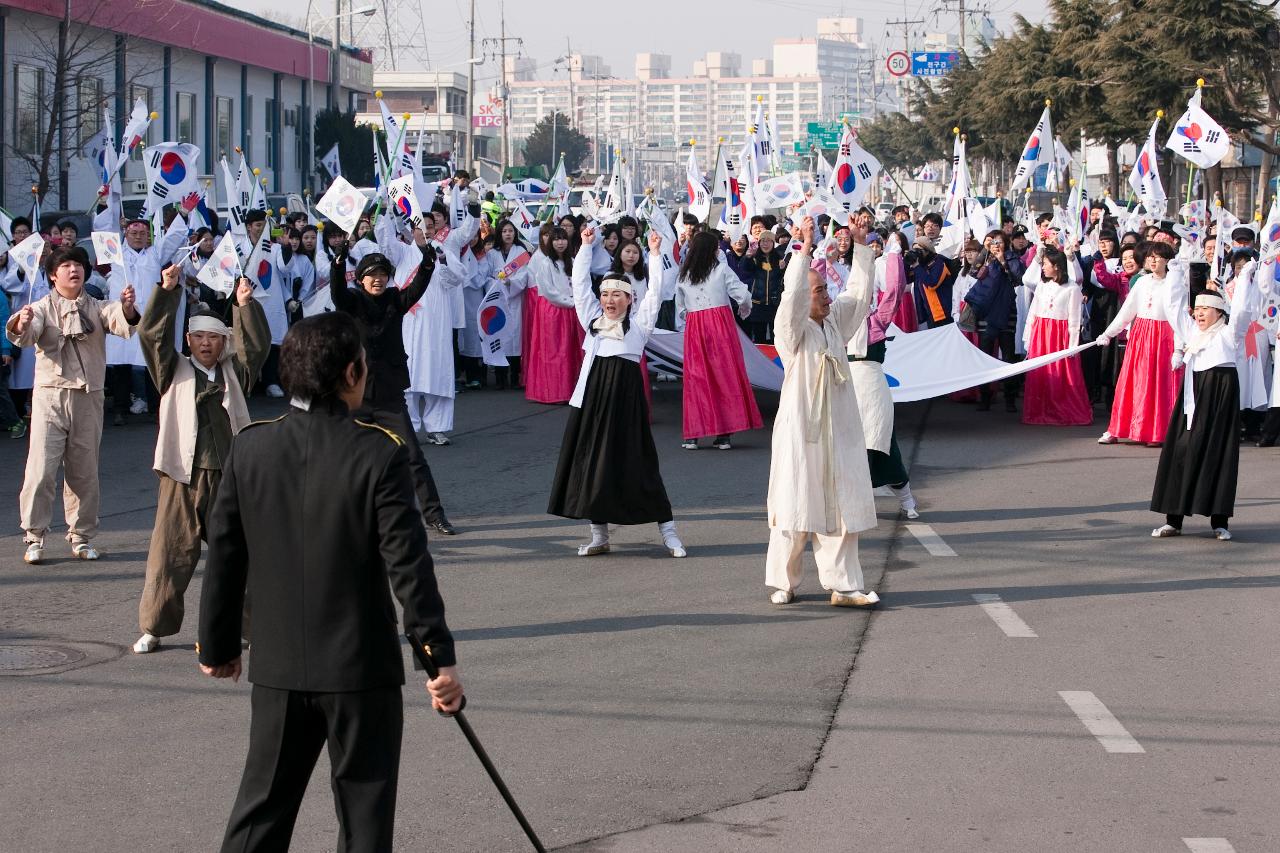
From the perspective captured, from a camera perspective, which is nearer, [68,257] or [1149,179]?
[68,257]

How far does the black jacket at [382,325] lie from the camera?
31.9 ft

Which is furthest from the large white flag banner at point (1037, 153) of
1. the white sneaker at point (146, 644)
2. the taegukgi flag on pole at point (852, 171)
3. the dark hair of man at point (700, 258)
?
the white sneaker at point (146, 644)

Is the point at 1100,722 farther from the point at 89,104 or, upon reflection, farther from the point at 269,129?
the point at 269,129

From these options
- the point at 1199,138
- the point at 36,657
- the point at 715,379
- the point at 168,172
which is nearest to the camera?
the point at 36,657

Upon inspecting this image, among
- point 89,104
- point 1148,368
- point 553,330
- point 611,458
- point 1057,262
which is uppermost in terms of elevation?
point 89,104

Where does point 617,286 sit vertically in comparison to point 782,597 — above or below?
above

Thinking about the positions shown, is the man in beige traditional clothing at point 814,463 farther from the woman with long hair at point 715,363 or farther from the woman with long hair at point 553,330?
the woman with long hair at point 553,330

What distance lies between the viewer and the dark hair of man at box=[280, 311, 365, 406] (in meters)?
4.00

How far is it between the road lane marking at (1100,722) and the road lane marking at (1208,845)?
873mm

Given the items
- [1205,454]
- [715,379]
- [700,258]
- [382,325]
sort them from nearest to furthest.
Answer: [382,325] < [1205,454] < [700,258] < [715,379]

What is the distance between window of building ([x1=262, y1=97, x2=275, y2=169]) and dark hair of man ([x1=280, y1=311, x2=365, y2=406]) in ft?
162

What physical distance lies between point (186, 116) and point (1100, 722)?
1673 inches

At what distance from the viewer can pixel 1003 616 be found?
804 cm

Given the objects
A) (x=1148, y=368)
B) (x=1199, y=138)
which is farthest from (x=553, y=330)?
(x=1199, y=138)
